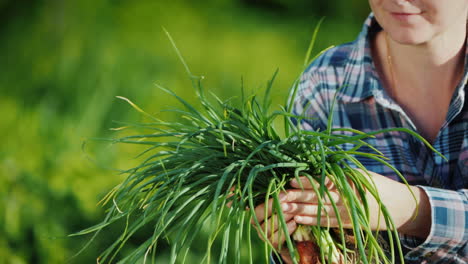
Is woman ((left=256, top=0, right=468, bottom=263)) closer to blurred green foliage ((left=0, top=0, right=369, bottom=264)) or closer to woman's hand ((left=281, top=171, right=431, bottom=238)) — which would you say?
woman's hand ((left=281, top=171, right=431, bottom=238))

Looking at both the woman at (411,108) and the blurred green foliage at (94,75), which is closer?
the woman at (411,108)

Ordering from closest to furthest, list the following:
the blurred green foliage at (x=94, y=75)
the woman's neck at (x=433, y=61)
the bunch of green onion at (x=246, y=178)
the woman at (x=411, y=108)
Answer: the bunch of green onion at (x=246, y=178) → the woman at (x=411, y=108) → the woman's neck at (x=433, y=61) → the blurred green foliage at (x=94, y=75)

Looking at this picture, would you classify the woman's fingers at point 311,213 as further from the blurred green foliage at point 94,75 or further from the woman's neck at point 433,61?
the woman's neck at point 433,61

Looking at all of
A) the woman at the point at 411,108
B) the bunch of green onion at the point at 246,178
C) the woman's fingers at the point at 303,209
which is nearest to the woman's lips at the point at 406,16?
the woman at the point at 411,108

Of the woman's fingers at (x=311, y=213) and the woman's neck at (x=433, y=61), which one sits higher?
the woman's neck at (x=433, y=61)

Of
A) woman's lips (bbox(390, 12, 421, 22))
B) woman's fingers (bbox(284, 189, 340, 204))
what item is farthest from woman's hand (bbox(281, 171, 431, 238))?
woman's lips (bbox(390, 12, 421, 22))

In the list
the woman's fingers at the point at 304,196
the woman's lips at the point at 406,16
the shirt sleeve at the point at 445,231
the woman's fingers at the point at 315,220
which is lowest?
the shirt sleeve at the point at 445,231

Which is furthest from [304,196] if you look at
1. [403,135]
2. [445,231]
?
[403,135]

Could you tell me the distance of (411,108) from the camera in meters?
1.32

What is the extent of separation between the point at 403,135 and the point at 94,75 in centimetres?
192

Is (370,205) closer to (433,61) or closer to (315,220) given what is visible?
(315,220)

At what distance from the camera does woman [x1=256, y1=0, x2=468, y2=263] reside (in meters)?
1.06

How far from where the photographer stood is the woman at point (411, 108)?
106cm

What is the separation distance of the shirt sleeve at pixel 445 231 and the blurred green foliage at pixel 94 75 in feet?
1.21
